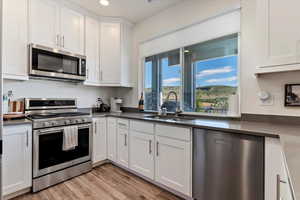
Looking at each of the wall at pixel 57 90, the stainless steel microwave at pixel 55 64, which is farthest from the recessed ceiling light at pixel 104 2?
the wall at pixel 57 90

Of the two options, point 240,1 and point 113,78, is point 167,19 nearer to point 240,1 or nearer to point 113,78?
point 240,1

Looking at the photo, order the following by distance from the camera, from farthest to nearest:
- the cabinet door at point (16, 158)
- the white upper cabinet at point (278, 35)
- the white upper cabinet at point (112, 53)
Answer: the white upper cabinet at point (112, 53) < the cabinet door at point (16, 158) < the white upper cabinet at point (278, 35)

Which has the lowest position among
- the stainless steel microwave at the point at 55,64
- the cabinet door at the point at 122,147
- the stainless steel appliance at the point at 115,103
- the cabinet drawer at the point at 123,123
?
the cabinet door at the point at 122,147

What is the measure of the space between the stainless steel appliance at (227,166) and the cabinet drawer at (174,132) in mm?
92

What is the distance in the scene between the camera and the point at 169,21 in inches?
106

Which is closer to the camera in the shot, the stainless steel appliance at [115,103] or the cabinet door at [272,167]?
the cabinet door at [272,167]

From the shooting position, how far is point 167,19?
2.72m

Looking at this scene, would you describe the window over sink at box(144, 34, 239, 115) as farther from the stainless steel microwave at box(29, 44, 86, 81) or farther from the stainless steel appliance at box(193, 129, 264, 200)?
the stainless steel microwave at box(29, 44, 86, 81)

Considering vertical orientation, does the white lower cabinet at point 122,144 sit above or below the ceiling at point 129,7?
below

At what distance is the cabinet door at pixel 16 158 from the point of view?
1.78 metres

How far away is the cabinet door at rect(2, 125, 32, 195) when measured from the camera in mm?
1776

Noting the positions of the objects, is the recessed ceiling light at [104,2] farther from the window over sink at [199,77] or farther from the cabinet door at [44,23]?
the window over sink at [199,77]

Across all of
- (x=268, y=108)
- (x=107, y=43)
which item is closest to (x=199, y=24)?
(x=268, y=108)

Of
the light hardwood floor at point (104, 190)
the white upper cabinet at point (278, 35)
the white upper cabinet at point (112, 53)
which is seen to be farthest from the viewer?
the white upper cabinet at point (112, 53)
